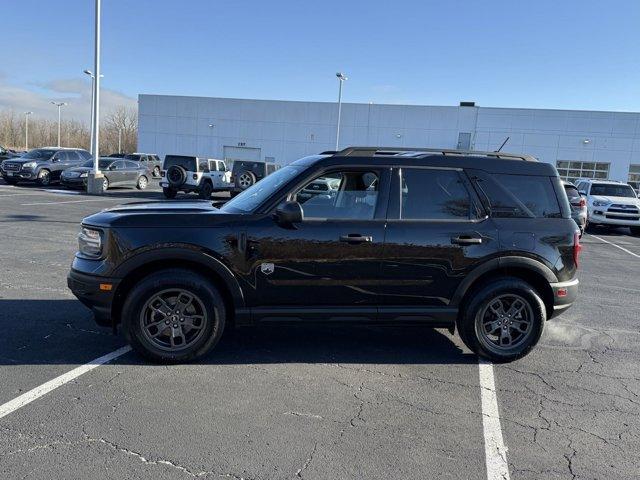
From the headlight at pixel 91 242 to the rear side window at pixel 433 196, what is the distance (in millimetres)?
2646

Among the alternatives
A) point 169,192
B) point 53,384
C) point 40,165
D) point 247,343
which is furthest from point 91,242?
point 40,165

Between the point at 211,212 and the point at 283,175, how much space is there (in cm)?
79

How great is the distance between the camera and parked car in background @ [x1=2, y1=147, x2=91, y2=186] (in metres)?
24.2

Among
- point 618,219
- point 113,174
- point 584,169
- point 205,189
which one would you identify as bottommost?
point 205,189

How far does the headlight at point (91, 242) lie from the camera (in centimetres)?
441

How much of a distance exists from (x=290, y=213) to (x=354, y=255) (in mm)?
696

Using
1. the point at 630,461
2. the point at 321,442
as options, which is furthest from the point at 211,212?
the point at 630,461

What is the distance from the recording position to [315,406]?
3850 millimetres

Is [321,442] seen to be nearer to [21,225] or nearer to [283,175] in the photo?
[283,175]

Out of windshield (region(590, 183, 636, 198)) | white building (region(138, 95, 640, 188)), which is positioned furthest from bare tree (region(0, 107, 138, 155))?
windshield (region(590, 183, 636, 198))

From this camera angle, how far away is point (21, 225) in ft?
39.7

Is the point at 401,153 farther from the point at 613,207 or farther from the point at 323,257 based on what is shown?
the point at 613,207

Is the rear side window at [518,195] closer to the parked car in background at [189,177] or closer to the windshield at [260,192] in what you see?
the windshield at [260,192]

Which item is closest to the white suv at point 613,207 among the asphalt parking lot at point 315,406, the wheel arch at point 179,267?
the asphalt parking lot at point 315,406
